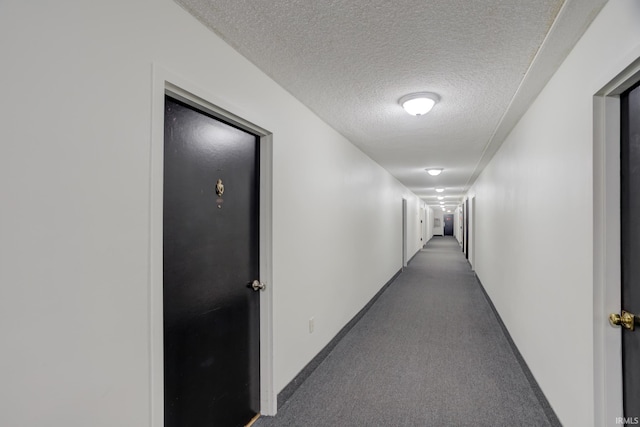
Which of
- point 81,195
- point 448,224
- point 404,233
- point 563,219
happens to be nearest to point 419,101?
point 563,219

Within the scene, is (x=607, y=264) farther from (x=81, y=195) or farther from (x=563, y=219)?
(x=81, y=195)

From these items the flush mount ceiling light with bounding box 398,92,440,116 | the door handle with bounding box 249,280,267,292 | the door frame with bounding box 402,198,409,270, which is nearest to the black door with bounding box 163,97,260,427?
the door handle with bounding box 249,280,267,292

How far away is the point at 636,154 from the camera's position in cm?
127

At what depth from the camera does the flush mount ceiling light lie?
7.86 ft

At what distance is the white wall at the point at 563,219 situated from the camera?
1416 millimetres

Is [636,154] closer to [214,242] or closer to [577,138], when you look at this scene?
[577,138]

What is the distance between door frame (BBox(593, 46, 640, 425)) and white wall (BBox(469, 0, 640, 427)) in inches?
1.7

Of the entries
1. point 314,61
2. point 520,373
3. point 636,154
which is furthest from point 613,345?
point 314,61

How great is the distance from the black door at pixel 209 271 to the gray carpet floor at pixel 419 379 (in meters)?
0.53

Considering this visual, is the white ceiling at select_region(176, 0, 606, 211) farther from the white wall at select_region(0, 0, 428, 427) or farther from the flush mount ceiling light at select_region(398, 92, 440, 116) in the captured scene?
the white wall at select_region(0, 0, 428, 427)

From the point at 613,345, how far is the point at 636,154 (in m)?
0.85

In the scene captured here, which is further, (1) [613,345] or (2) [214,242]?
(2) [214,242]

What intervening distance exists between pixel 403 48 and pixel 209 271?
65.2 inches

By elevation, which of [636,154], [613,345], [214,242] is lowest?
[613,345]
